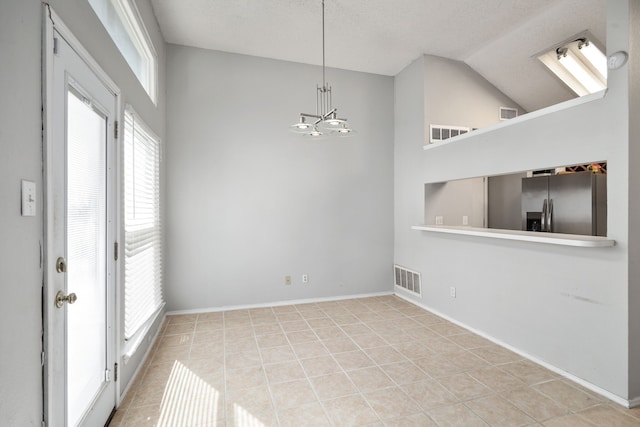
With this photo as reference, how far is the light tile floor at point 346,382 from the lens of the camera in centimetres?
206

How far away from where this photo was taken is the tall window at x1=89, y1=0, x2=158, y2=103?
214 centimetres

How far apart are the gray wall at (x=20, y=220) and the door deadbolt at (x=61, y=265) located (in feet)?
0.45

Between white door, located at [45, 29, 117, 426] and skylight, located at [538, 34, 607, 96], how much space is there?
4481 mm

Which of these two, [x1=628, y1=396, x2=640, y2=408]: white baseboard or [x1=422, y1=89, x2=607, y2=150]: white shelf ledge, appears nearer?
[x1=628, y1=396, x2=640, y2=408]: white baseboard

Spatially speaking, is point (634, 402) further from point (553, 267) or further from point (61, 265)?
point (61, 265)

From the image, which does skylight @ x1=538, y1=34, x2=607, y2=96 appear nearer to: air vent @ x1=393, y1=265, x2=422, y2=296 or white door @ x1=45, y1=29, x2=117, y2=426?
air vent @ x1=393, y1=265, x2=422, y2=296

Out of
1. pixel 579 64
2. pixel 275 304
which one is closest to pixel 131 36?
pixel 275 304

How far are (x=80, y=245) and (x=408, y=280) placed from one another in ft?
13.1

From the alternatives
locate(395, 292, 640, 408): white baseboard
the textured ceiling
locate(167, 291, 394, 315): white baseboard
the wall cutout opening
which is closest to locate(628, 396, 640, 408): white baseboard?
locate(395, 292, 640, 408): white baseboard

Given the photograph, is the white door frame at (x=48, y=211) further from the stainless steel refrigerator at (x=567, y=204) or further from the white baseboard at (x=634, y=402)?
the stainless steel refrigerator at (x=567, y=204)

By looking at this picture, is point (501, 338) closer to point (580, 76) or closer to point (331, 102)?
point (580, 76)

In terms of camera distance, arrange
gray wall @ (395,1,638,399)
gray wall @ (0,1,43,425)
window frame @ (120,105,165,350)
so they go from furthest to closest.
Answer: window frame @ (120,105,165,350)
gray wall @ (395,1,638,399)
gray wall @ (0,1,43,425)

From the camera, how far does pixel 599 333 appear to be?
2311 millimetres

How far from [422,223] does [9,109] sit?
4.03 meters
